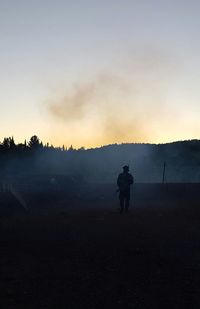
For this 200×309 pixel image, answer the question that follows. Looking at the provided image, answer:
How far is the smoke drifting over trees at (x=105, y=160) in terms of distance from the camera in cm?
6156

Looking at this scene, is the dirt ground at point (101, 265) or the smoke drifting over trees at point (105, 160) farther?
the smoke drifting over trees at point (105, 160)

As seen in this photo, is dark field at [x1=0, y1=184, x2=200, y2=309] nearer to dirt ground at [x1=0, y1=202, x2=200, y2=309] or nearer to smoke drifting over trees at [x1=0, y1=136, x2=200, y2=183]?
dirt ground at [x1=0, y1=202, x2=200, y2=309]

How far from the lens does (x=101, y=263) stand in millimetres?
9234

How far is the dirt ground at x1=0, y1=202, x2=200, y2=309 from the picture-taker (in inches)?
275

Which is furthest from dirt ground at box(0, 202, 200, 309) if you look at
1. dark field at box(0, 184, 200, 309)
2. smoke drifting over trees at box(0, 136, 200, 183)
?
smoke drifting over trees at box(0, 136, 200, 183)

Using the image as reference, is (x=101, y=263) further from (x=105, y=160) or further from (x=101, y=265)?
(x=105, y=160)

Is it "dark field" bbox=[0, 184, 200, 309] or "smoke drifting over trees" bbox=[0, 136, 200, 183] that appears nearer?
"dark field" bbox=[0, 184, 200, 309]

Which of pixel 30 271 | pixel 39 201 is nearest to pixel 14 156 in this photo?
pixel 39 201

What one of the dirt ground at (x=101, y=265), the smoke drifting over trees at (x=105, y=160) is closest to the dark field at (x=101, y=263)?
the dirt ground at (x=101, y=265)

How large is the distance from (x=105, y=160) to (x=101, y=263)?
76592mm

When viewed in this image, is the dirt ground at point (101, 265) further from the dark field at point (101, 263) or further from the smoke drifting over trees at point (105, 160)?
the smoke drifting over trees at point (105, 160)

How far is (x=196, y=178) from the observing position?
56.4 meters

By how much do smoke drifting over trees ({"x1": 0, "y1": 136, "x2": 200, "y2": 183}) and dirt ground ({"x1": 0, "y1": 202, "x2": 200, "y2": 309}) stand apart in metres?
42.4

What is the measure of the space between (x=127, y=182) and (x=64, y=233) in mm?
6272
